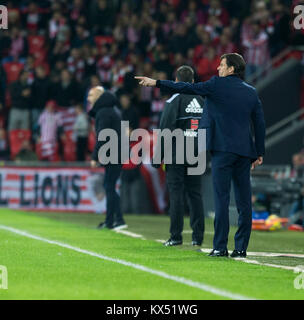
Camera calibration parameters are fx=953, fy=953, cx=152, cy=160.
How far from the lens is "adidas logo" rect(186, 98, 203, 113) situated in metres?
12.6

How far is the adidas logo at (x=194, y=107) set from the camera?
12.6m

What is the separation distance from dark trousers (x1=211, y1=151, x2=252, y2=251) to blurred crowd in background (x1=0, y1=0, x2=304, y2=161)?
10796 mm

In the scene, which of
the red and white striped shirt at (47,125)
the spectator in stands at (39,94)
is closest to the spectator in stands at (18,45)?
the spectator in stands at (39,94)

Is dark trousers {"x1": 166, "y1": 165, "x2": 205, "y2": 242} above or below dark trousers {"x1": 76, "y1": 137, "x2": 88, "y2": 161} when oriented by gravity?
below

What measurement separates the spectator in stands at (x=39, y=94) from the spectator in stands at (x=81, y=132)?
99 cm

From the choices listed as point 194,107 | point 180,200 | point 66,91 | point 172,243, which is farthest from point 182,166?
point 66,91

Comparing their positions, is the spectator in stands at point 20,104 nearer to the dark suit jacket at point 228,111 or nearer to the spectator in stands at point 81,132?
the spectator in stands at point 81,132

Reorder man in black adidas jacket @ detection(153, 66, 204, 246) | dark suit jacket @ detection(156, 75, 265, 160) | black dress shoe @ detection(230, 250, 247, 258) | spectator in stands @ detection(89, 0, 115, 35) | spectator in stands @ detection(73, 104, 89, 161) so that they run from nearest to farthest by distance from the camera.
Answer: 1. dark suit jacket @ detection(156, 75, 265, 160)
2. black dress shoe @ detection(230, 250, 247, 258)
3. man in black adidas jacket @ detection(153, 66, 204, 246)
4. spectator in stands @ detection(73, 104, 89, 161)
5. spectator in stands @ detection(89, 0, 115, 35)

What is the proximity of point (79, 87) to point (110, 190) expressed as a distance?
29.1ft

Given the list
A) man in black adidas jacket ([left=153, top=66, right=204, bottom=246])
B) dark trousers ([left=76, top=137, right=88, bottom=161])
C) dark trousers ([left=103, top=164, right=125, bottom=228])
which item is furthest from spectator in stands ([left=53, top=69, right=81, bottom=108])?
man in black adidas jacket ([left=153, top=66, right=204, bottom=246])

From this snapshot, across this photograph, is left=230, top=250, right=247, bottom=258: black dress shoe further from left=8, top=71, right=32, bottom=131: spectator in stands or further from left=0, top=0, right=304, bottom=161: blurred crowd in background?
left=8, top=71, right=32, bottom=131: spectator in stands

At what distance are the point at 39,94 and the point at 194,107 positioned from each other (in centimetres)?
1207

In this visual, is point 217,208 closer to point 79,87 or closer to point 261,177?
point 261,177
